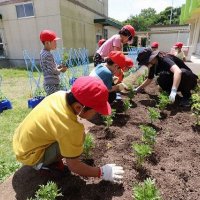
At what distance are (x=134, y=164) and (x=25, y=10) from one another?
43.1 feet

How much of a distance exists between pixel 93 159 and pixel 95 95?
1.09 m

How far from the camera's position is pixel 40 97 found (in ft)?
16.2

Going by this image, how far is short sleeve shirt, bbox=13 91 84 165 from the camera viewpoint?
5.36 feet

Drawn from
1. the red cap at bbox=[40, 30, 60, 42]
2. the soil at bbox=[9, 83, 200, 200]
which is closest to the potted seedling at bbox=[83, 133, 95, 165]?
the soil at bbox=[9, 83, 200, 200]

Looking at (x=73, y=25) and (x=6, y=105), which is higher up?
(x=73, y=25)

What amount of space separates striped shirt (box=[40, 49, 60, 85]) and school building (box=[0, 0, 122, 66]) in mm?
9267

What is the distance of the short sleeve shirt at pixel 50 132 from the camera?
64.4 inches

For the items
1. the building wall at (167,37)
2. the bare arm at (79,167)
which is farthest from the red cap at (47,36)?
the building wall at (167,37)

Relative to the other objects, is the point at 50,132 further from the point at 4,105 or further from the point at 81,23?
the point at 81,23

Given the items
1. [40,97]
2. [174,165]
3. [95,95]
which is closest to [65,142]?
[95,95]

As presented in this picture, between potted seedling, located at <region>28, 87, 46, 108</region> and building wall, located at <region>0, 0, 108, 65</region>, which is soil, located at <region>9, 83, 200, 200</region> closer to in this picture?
potted seedling, located at <region>28, 87, 46, 108</region>

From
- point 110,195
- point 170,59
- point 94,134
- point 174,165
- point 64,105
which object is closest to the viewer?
point 64,105

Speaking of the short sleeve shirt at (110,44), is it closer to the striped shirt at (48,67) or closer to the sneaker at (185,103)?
the striped shirt at (48,67)

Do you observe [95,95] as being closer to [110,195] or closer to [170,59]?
[110,195]
